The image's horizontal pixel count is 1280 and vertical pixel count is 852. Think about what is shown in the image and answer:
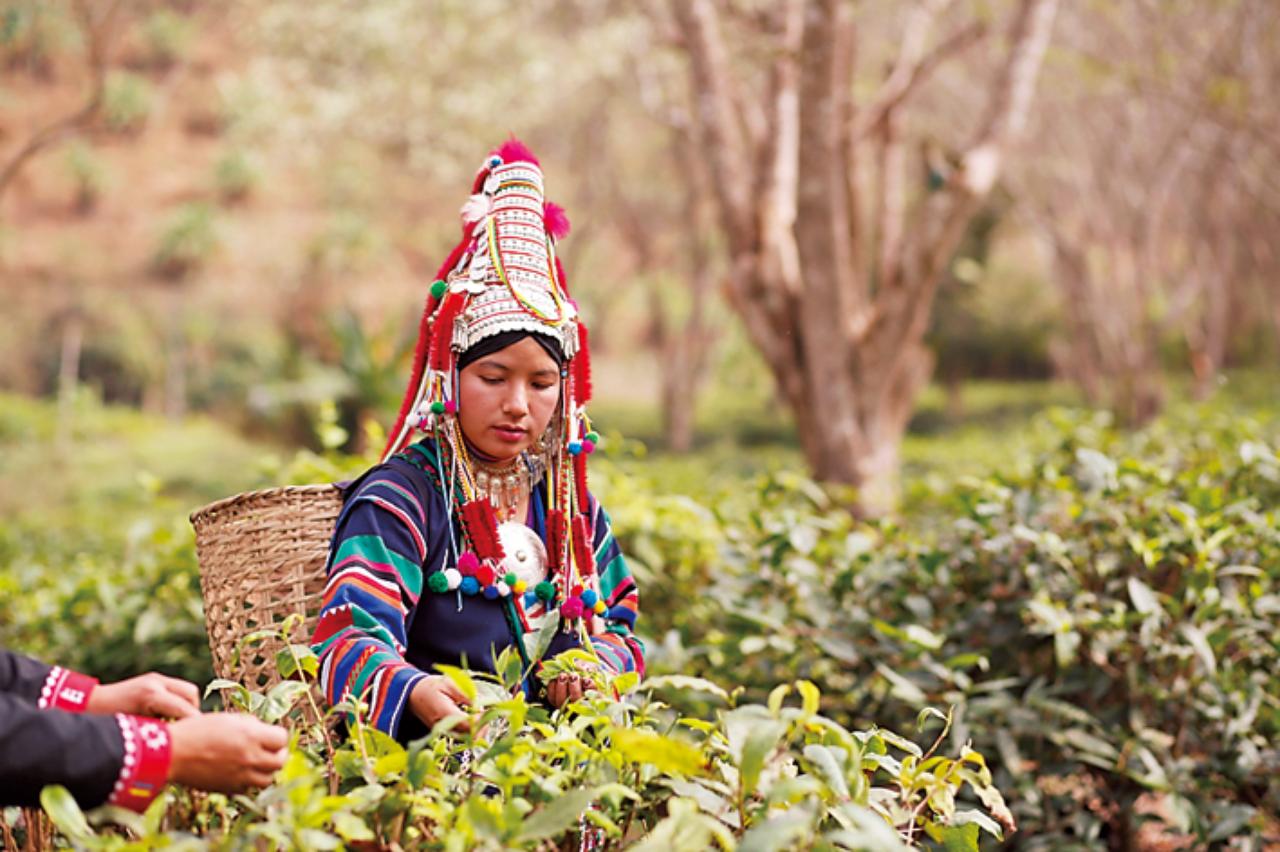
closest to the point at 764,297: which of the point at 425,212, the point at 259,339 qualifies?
the point at 259,339

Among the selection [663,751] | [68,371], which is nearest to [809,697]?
[663,751]

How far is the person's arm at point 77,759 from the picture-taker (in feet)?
4.19

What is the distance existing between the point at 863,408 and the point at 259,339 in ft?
50.3

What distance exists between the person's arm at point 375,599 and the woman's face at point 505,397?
0.16 meters

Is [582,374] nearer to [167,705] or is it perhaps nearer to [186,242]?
[167,705]

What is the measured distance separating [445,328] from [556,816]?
108cm

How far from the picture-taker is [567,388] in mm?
2240

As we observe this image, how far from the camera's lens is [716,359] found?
986 inches

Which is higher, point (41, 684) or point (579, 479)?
point (579, 479)

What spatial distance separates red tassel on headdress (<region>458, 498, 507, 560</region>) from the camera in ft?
6.82

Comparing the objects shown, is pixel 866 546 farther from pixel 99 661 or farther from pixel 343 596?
pixel 99 661

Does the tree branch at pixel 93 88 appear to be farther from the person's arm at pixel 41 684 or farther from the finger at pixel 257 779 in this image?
the finger at pixel 257 779

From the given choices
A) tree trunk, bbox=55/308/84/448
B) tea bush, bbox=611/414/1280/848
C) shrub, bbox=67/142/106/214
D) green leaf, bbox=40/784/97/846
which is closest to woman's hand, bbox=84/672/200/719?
green leaf, bbox=40/784/97/846

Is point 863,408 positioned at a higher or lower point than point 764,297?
lower
